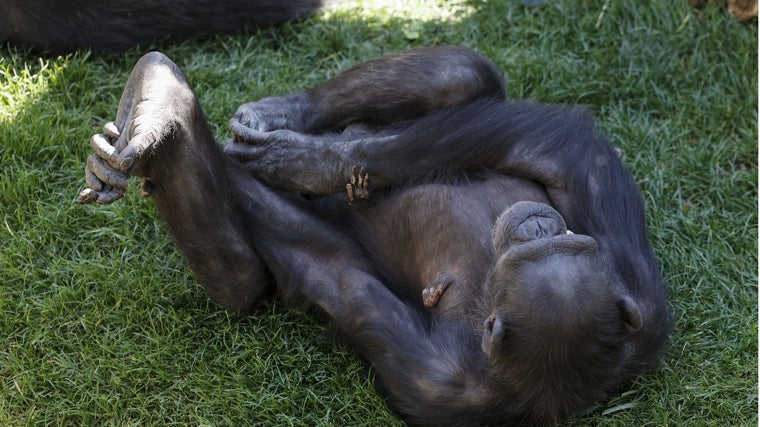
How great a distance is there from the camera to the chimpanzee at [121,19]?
5.86 meters

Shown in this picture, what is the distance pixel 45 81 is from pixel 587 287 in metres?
3.45

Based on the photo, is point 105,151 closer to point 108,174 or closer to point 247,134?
point 108,174

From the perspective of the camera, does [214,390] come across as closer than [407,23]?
Yes

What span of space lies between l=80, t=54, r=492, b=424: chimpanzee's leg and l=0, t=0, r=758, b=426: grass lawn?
0.82ft

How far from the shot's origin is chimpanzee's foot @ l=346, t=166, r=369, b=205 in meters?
4.59

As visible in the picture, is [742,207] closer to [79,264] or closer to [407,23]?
[407,23]

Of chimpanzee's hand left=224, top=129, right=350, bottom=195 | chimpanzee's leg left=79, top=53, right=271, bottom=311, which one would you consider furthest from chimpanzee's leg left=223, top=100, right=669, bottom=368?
chimpanzee's leg left=79, top=53, right=271, bottom=311

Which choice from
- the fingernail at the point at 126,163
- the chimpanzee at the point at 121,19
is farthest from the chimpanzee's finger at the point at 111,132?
the chimpanzee at the point at 121,19

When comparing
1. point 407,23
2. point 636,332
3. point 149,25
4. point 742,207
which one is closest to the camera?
point 636,332

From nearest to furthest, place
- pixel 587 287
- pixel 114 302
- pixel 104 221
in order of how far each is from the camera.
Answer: pixel 587 287 < pixel 114 302 < pixel 104 221

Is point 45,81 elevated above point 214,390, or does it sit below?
above

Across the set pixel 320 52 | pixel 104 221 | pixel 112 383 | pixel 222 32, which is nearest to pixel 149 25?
pixel 222 32

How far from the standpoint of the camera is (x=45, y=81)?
5.79m

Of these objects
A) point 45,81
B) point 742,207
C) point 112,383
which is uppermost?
point 45,81
